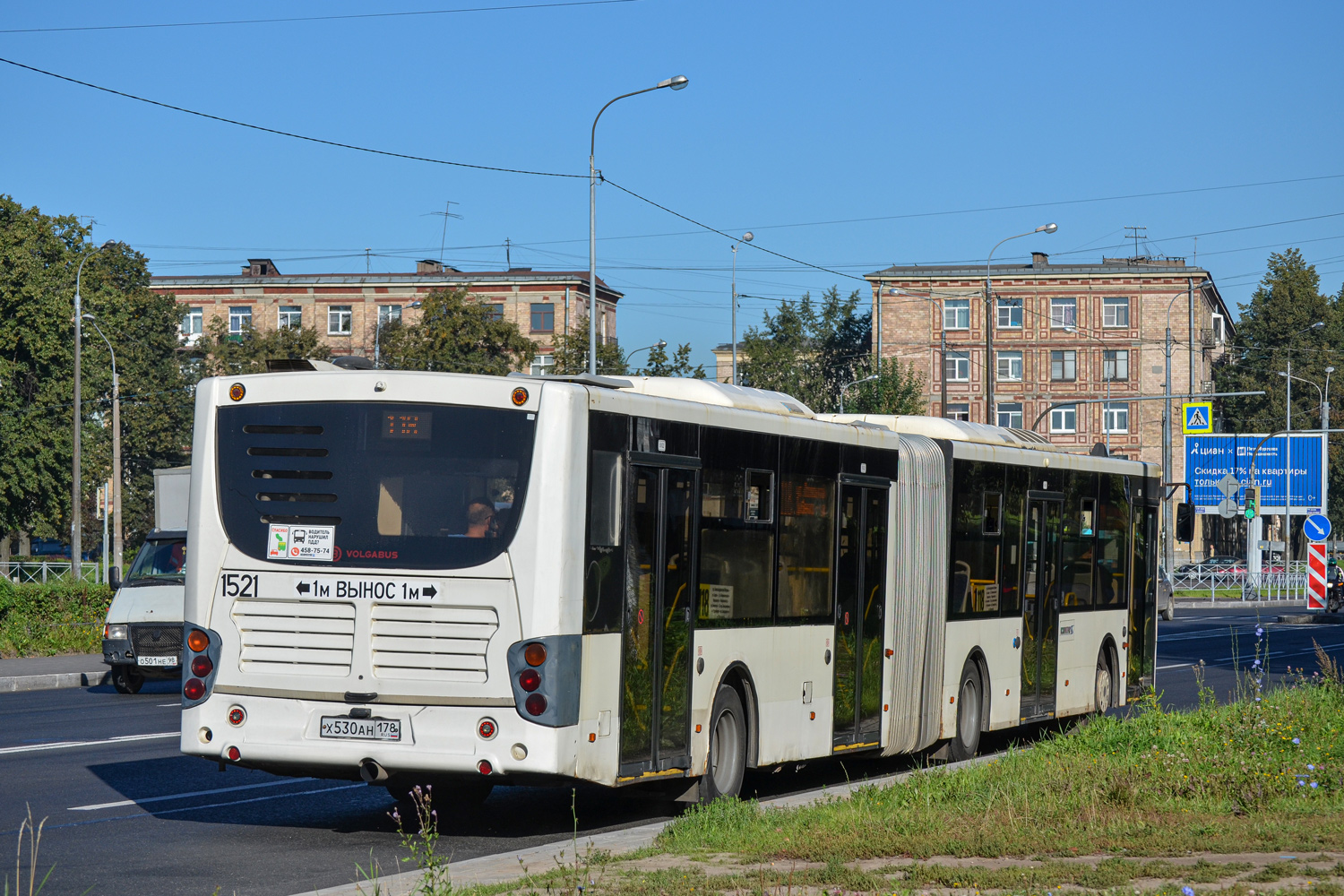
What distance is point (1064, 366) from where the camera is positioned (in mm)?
92625

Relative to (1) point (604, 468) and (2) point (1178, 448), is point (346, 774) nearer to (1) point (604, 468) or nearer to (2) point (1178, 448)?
(1) point (604, 468)

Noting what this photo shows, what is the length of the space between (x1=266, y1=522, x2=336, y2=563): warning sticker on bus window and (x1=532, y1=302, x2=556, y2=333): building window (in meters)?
82.6

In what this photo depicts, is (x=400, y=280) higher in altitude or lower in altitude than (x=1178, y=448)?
higher

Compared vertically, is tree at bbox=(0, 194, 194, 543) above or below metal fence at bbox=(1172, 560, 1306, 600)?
above

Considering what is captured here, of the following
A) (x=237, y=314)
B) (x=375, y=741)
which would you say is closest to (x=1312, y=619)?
(x=375, y=741)

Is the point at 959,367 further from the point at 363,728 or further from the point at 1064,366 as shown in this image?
the point at 363,728

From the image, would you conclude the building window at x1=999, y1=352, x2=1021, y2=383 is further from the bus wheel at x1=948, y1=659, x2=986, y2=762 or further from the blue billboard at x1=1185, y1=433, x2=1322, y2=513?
the bus wheel at x1=948, y1=659, x2=986, y2=762

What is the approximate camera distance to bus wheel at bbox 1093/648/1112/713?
18500 mm

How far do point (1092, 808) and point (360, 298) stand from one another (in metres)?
87.3

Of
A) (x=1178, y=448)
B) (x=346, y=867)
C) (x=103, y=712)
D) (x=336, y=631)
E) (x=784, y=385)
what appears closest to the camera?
(x=346, y=867)

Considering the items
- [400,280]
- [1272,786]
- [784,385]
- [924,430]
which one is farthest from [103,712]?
[400,280]

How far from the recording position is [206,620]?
10.1 meters

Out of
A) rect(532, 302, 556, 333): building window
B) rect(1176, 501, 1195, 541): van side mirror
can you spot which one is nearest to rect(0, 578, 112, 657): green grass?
rect(1176, 501, 1195, 541): van side mirror

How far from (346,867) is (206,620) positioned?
1.85 m
